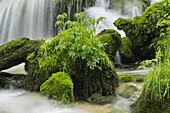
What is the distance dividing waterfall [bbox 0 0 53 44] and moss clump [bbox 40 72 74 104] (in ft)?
33.4

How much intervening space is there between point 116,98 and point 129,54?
616 cm

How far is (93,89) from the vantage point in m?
3.42

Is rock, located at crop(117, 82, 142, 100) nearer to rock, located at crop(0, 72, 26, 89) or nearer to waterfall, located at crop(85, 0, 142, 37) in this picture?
rock, located at crop(0, 72, 26, 89)

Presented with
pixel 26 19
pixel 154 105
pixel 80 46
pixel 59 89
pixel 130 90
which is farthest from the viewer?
pixel 26 19

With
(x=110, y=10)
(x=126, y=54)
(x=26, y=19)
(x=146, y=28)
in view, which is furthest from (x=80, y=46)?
(x=110, y=10)

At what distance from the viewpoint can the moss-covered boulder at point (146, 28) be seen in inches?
232

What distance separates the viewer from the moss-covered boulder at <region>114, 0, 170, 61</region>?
5.88 meters

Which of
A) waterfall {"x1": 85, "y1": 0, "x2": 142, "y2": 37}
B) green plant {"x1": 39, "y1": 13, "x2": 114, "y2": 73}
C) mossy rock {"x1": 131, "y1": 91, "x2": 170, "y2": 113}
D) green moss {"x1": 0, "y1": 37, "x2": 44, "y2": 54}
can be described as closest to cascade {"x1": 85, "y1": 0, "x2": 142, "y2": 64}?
waterfall {"x1": 85, "y1": 0, "x2": 142, "y2": 37}

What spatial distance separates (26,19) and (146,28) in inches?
397

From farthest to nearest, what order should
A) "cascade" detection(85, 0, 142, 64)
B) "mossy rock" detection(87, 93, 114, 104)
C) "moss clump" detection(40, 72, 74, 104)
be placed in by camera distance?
"cascade" detection(85, 0, 142, 64) → "mossy rock" detection(87, 93, 114, 104) → "moss clump" detection(40, 72, 74, 104)

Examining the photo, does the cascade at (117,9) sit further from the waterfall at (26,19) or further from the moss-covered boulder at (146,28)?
the moss-covered boulder at (146,28)

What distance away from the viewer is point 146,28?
6590 millimetres

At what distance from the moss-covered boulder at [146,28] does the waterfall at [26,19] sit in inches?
293

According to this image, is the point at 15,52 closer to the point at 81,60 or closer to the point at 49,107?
the point at 81,60
